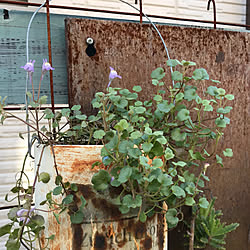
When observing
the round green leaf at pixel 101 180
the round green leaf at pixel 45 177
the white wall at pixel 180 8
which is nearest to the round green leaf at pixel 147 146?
the round green leaf at pixel 101 180

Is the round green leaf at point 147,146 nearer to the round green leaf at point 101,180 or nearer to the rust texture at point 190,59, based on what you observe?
the round green leaf at point 101,180

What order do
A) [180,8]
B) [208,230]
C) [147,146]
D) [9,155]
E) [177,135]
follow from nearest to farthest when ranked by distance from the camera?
[147,146] → [177,135] → [208,230] → [9,155] → [180,8]

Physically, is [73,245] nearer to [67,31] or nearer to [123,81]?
[123,81]

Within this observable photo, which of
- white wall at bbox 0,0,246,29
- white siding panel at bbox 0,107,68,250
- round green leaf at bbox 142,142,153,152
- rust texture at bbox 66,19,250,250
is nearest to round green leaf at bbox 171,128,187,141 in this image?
round green leaf at bbox 142,142,153,152

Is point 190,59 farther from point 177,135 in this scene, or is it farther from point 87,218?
point 87,218

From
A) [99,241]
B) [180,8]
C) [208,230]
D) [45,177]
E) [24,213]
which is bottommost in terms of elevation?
[208,230]

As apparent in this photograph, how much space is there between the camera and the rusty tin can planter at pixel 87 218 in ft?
3.20

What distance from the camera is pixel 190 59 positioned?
60.1 inches

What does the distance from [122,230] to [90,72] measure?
0.65m

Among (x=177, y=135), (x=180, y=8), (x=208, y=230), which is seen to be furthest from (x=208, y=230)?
(x=180, y=8)

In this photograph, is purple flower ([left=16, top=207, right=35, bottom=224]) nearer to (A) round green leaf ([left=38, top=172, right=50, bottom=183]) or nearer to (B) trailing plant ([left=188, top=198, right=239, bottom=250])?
(A) round green leaf ([left=38, top=172, right=50, bottom=183])

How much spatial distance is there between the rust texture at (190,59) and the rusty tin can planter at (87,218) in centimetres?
39

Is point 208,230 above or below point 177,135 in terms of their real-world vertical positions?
below

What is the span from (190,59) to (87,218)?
911mm
